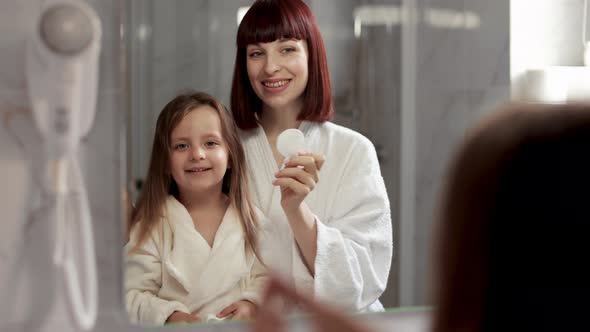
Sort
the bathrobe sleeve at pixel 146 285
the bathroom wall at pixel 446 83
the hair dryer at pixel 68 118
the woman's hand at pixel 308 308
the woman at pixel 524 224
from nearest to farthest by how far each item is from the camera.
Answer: the woman at pixel 524 224 < the woman's hand at pixel 308 308 < the hair dryer at pixel 68 118 < the bathrobe sleeve at pixel 146 285 < the bathroom wall at pixel 446 83

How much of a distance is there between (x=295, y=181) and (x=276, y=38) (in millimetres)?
212

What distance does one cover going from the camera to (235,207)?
1.02 meters

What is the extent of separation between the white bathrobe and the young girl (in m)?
0.03

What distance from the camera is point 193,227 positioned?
3.31 ft

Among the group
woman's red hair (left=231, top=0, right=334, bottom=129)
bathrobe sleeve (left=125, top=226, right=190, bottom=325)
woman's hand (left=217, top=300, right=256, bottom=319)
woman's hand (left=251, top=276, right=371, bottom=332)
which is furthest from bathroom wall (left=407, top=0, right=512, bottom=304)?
woman's hand (left=251, top=276, right=371, bottom=332)

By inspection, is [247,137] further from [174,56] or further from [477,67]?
[477,67]

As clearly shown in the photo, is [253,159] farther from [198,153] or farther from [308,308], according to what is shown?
[308,308]

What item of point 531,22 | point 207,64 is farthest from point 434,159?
point 207,64

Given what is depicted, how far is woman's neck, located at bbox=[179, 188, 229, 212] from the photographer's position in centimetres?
101

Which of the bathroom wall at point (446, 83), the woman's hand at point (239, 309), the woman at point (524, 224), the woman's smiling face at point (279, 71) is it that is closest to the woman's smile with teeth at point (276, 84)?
the woman's smiling face at point (279, 71)

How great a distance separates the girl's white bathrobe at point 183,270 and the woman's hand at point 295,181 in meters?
0.08

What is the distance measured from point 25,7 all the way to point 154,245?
367 millimetres

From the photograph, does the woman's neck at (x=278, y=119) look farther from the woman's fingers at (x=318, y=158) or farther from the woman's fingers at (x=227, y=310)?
the woman's fingers at (x=227, y=310)

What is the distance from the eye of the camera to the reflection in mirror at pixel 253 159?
38.5 inches
